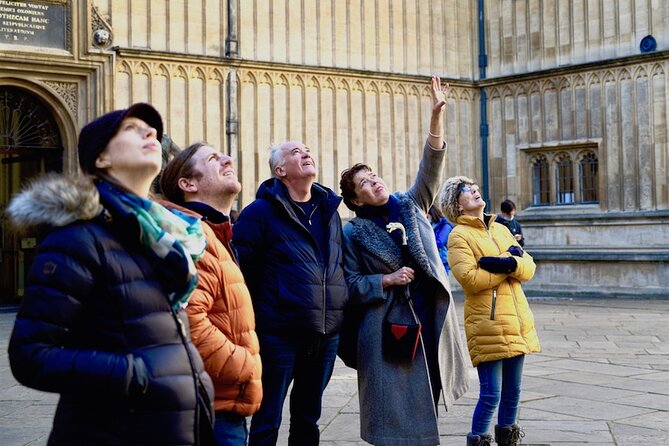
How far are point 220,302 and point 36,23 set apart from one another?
10.8 metres

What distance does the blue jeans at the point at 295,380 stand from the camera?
13.2 ft

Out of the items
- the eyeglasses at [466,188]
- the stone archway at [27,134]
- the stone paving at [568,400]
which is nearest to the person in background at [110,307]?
the eyeglasses at [466,188]

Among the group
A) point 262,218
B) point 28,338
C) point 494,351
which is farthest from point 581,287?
point 28,338

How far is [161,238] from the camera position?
2316mm

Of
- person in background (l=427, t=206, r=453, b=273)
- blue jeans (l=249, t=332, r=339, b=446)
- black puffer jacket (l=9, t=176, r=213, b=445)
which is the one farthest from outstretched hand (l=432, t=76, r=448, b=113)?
person in background (l=427, t=206, r=453, b=273)

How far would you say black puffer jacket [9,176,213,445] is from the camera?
2.17 meters

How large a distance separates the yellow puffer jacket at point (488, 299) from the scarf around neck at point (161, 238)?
2550mm

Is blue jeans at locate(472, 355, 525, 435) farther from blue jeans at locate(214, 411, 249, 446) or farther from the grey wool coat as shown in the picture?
blue jeans at locate(214, 411, 249, 446)

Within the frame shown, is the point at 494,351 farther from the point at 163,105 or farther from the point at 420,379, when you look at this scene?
the point at 163,105

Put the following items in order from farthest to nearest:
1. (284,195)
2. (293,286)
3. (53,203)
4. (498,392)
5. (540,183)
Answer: (540,183)
(498,392)
(284,195)
(293,286)
(53,203)

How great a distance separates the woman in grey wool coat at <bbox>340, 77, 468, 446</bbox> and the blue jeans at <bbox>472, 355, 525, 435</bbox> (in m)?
0.33

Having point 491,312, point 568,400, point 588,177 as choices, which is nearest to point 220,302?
point 491,312

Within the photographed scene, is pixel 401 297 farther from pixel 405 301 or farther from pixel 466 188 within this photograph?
pixel 466 188

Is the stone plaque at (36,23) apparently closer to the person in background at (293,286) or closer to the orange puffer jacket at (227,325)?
the person in background at (293,286)
